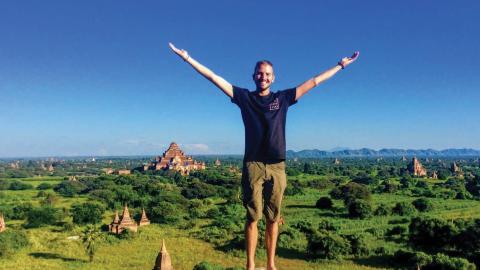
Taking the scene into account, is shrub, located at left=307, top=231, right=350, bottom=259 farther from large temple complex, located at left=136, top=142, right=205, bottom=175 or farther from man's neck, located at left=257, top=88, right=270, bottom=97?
large temple complex, located at left=136, top=142, right=205, bottom=175

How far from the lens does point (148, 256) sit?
2622cm

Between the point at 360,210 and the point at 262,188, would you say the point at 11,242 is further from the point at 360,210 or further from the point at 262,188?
the point at 360,210

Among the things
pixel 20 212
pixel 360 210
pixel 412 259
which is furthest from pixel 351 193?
pixel 20 212

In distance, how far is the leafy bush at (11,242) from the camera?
26.1m

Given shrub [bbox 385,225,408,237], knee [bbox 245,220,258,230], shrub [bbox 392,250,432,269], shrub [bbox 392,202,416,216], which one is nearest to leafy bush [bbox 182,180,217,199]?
shrub [bbox 392,202,416,216]

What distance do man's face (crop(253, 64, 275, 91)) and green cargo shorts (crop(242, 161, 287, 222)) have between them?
852 mm

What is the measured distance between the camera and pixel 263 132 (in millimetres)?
4809

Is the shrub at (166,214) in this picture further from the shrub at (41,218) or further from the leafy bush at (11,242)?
the leafy bush at (11,242)

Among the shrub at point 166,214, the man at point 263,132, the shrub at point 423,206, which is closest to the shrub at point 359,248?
the shrub at point 166,214

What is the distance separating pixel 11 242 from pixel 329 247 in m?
19.4

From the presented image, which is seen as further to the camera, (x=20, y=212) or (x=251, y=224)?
(x=20, y=212)

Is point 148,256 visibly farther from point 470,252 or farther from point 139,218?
point 470,252

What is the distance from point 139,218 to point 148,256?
45.9 feet

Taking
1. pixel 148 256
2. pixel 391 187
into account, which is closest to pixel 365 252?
pixel 148 256
